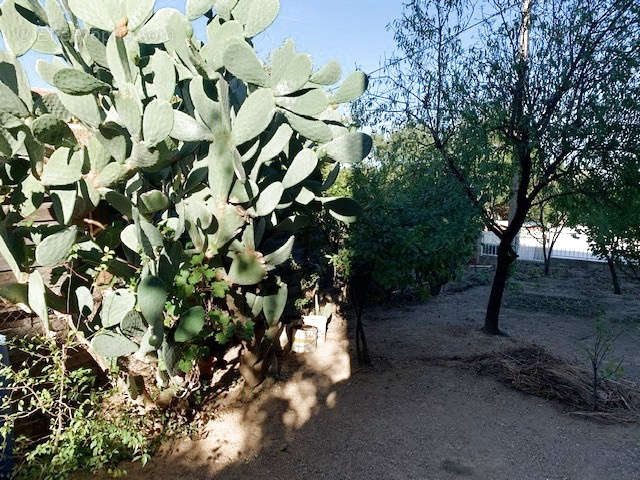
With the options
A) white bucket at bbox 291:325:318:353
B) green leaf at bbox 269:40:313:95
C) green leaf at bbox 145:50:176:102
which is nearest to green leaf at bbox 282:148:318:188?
green leaf at bbox 269:40:313:95

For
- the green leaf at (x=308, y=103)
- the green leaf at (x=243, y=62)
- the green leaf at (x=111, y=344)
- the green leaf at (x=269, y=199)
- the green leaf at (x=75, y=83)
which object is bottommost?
the green leaf at (x=111, y=344)

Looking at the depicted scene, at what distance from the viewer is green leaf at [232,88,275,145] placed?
212cm

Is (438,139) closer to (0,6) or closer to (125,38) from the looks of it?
(125,38)

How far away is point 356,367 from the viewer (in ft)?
13.3

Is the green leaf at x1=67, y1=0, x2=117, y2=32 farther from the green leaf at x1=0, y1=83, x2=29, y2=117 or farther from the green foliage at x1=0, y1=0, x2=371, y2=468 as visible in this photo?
the green leaf at x1=0, y1=83, x2=29, y2=117

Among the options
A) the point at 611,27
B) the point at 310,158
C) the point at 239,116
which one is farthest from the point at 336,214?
the point at 611,27

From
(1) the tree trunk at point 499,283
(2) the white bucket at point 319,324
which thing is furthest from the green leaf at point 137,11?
(1) the tree trunk at point 499,283

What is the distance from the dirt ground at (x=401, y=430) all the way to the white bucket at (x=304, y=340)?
0.12 m

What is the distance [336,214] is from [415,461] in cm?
161

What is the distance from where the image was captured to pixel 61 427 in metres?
2.24

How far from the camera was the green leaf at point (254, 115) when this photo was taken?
2.12 metres

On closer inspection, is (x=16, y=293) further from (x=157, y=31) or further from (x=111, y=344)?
(x=157, y=31)

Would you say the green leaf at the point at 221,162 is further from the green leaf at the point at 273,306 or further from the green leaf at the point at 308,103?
the green leaf at the point at 273,306

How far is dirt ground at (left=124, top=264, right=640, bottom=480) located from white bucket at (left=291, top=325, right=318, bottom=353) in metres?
0.12
